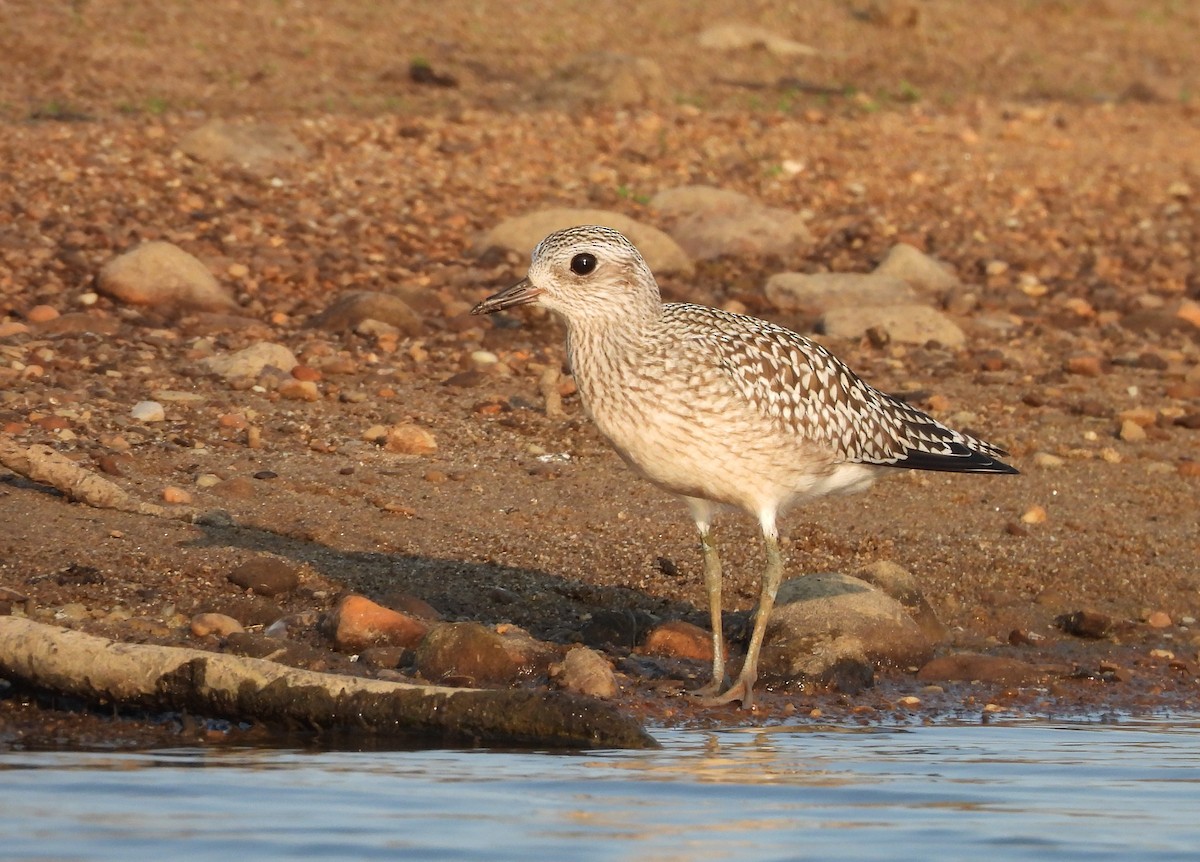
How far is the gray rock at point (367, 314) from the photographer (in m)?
12.9

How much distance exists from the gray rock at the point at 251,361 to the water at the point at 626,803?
16.0 feet

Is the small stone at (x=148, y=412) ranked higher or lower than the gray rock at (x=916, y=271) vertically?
lower

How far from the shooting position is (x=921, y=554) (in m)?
10.2

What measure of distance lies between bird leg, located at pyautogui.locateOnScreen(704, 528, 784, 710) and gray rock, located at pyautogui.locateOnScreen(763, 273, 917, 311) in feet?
18.6

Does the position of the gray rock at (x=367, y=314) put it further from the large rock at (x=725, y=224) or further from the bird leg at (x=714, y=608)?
the bird leg at (x=714, y=608)

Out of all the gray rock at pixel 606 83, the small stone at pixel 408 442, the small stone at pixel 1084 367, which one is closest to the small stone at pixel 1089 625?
the small stone at pixel 408 442

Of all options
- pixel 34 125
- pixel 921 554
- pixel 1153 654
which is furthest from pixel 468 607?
pixel 34 125

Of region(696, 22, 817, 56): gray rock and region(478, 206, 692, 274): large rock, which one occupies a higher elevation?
region(696, 22, 817, 56): gray rock

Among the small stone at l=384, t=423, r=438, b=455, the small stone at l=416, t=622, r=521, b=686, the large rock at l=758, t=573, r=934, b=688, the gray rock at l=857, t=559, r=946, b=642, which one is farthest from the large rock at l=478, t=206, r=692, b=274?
the small stone at l=416, t=622, r=521, b=686

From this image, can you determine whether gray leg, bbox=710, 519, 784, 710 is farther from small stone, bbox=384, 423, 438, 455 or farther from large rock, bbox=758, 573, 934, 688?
small stone, bbox=384, 423, 438, 455

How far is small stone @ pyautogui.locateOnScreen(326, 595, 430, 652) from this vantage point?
8453mm

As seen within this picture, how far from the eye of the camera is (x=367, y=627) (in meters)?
8.48

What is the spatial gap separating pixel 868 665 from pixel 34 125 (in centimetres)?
990

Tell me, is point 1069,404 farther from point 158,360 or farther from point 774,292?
point 158,360
